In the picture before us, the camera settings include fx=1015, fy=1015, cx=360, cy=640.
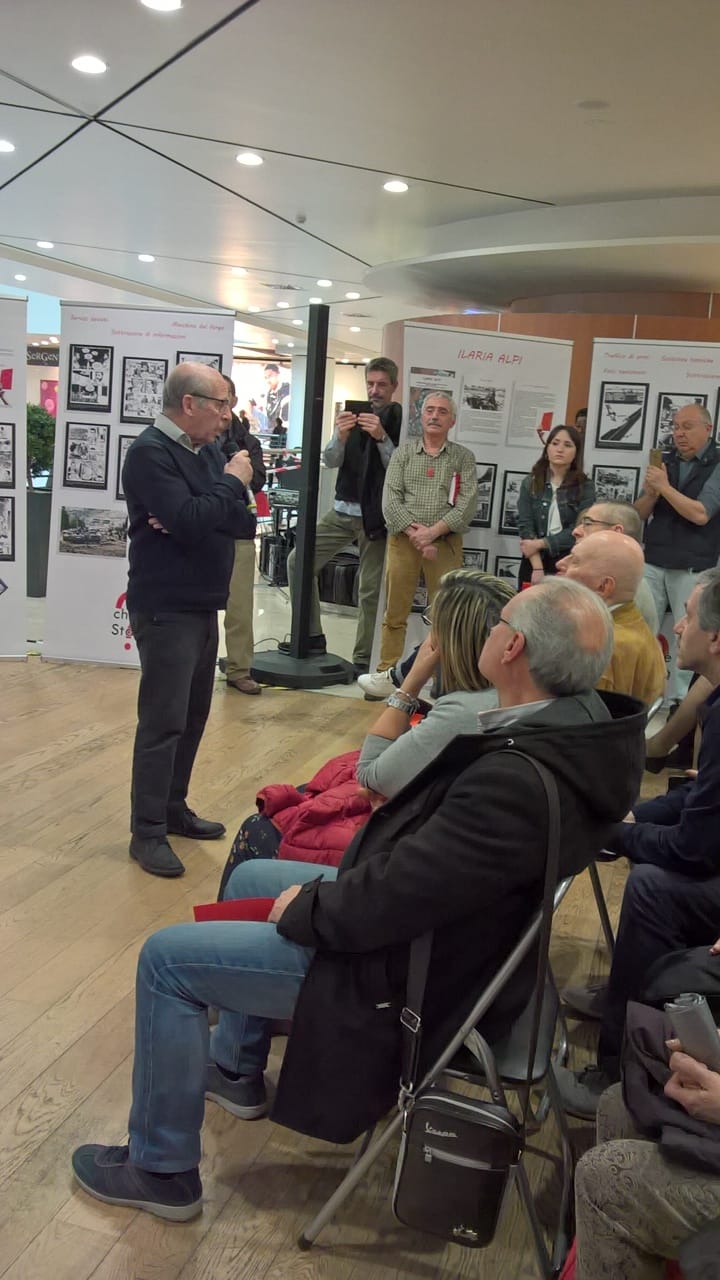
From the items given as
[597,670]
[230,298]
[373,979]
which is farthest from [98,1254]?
[230,298]

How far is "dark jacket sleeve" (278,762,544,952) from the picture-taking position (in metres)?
1.63

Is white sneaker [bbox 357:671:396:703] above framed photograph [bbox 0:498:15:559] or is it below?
below

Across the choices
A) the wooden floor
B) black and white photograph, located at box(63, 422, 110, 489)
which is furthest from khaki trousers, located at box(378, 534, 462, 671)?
black and white photograph, located at box(63, 422, 110, 489)

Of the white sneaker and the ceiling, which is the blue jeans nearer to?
the white sneaker

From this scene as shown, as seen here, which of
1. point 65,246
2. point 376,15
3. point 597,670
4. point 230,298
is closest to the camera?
point 597,670

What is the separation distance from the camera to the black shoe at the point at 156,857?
3512mm

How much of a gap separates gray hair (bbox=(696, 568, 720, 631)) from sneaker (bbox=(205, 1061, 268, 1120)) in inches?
57.7

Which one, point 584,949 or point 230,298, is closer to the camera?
point 584,949

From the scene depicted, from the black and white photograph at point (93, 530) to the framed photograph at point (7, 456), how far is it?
0.37 meters

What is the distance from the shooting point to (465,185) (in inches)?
251

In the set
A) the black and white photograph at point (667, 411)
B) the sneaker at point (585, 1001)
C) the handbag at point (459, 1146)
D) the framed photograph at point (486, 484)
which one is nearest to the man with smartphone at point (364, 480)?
the framed photograph at point (486, 484)

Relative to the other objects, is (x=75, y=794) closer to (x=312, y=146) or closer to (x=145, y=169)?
(x=312, y=146)

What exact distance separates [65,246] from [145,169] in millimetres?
3739

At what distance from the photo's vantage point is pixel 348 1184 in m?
1.84
